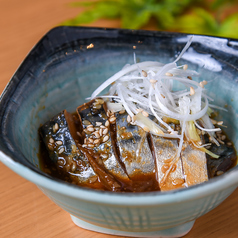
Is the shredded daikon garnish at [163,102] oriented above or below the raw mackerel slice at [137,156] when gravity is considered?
above

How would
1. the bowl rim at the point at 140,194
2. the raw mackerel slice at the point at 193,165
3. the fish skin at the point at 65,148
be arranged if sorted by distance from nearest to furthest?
1. the bowl rim at the point at 140,194
2. the raw mackerel slice at the point at 193,165
3. the fish skin at the point at 65,148

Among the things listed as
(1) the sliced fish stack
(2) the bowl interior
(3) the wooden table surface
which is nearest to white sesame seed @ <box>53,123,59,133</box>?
(1) the sliced fish stack

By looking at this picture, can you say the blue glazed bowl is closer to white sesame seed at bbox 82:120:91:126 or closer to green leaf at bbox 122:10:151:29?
white sesame seed at bbox 82:120:91:126

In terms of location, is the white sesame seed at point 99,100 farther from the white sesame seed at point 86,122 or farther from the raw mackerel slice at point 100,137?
the white sesame seed at point 86,122

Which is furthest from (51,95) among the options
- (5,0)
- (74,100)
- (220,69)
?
(5,0)

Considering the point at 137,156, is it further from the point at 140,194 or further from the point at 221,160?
the point at 140,194

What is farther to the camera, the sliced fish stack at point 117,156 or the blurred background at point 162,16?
the blurred background at point 162,16

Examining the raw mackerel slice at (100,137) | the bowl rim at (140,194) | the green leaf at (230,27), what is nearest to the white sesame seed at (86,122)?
the raw mackerel slice at (100,137)
